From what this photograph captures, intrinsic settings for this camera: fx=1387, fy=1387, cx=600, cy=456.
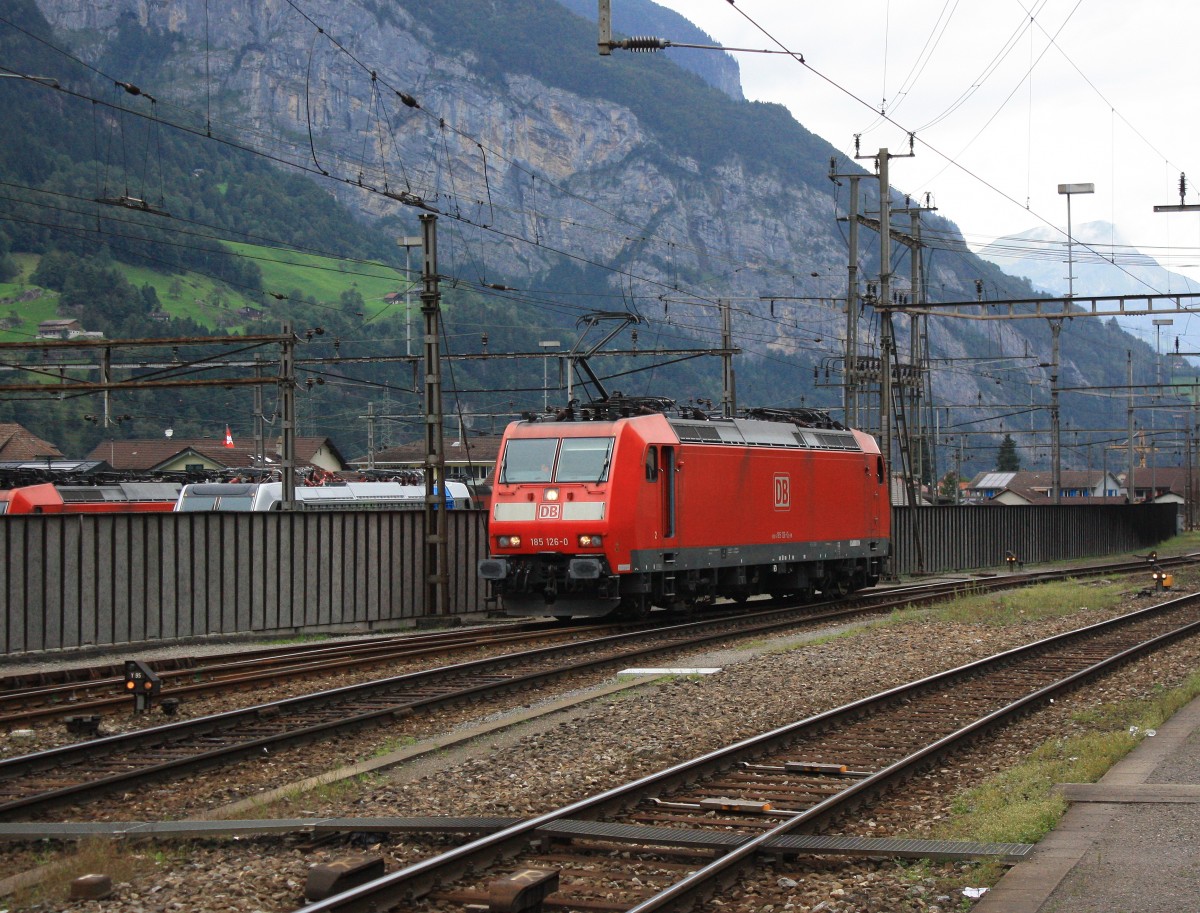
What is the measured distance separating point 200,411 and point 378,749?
281 ft

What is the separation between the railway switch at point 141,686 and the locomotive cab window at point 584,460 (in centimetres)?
923

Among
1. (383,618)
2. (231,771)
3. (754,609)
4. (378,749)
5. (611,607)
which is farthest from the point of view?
(754,609)

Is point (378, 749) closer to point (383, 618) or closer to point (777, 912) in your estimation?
point (777, 912)

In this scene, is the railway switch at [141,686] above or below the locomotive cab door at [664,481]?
below

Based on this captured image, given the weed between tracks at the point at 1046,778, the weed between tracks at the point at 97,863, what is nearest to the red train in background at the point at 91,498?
the weed between tracks at the point at 1046,778

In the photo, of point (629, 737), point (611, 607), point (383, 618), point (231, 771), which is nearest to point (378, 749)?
point (231, 771)

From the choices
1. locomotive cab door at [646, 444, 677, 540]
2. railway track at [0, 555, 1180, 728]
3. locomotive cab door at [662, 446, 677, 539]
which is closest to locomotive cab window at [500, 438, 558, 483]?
locomotive cab door at [646, 444, 677, 540]

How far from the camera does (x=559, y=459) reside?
2172 centimetres

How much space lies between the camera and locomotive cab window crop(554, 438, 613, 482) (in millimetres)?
21234

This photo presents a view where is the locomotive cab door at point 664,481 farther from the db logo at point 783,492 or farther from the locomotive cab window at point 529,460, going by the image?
the db logo at point 783,492

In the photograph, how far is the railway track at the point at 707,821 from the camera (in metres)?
7.09

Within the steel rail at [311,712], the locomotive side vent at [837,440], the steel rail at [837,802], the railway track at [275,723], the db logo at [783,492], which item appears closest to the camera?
the steel rail at [837,802]

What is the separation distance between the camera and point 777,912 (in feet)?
23.4

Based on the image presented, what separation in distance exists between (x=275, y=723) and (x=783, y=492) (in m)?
14.7
